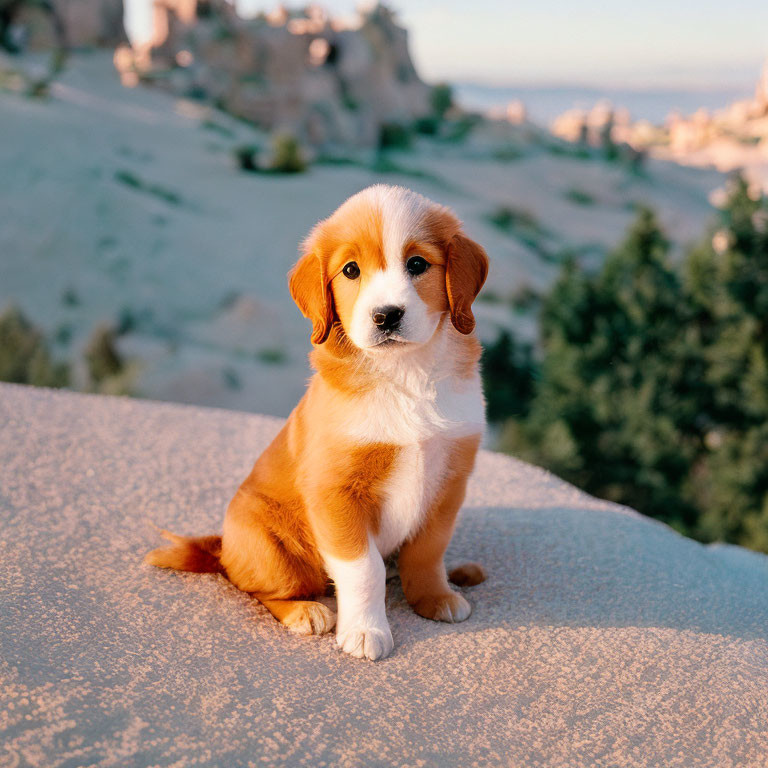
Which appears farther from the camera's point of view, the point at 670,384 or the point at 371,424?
the point at 670,384

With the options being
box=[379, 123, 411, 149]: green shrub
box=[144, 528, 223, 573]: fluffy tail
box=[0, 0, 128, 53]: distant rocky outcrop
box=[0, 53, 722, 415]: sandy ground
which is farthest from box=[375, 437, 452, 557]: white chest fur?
box=[379, 123, 411, 149]: green shrub

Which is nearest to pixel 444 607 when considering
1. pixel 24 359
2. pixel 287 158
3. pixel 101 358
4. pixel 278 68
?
pixel 24 359

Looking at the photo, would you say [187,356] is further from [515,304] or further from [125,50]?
[125,50]

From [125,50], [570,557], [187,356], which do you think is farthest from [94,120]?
[570,557]

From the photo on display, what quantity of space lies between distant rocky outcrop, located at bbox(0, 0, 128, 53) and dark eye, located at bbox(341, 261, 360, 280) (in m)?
30.7

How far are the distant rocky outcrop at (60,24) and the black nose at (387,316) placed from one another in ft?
101

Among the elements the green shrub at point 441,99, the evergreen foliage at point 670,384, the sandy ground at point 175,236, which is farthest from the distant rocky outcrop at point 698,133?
the evergreen foliage at point 670,384

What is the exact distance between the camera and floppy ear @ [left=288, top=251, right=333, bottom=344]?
268cm

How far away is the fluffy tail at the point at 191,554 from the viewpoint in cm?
330

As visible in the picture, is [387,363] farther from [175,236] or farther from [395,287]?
[175,236]

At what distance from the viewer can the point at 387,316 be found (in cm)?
246

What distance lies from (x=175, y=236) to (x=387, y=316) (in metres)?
15.3

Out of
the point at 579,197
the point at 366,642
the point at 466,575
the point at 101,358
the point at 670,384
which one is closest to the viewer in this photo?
the point at 366,642

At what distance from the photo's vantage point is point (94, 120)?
22.0m
